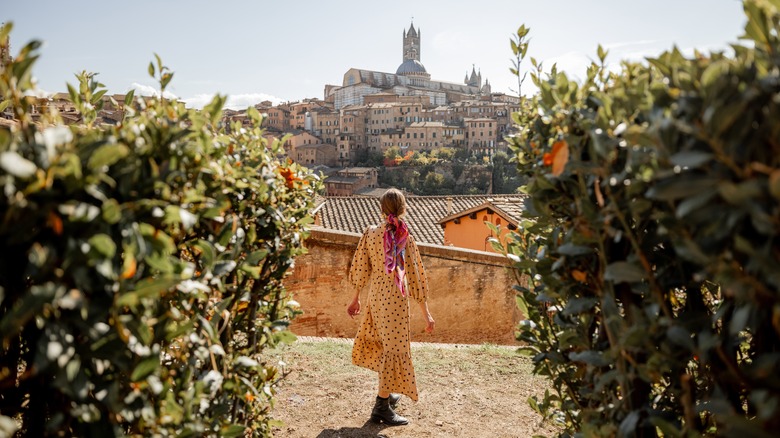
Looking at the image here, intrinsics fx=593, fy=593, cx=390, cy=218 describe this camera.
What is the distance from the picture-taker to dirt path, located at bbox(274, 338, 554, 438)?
3998mm

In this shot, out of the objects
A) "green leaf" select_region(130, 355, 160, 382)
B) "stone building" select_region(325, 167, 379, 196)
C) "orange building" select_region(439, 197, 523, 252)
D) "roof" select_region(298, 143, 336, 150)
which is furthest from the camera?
"roof" select_region(298, 143, 336, 150)

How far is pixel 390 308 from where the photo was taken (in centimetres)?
421

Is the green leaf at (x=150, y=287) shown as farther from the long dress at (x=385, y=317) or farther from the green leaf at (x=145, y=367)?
the long dress at (x=385, y=317)

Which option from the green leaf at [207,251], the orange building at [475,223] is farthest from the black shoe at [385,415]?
the orange building at [475,223]

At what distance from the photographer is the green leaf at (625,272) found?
1.57 metres

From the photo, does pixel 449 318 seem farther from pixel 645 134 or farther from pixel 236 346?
pixel 645 134

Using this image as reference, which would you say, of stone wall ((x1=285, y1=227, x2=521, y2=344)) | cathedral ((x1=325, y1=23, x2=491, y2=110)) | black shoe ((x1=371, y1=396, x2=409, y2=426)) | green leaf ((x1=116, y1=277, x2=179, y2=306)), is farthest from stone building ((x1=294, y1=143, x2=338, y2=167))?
green leaf ((x1=116, y1=277, x2=179, y2=306))

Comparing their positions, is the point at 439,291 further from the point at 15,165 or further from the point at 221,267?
the point at 15,165

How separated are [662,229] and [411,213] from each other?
1851cm

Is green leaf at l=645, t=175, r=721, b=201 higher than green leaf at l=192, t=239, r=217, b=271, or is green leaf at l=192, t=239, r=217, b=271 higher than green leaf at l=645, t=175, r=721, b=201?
green leaf at l=645, t=175, r=721, b=201

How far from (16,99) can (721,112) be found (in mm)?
1515

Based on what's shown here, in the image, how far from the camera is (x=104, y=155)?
1281 mm

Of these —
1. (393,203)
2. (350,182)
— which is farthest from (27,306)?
(350,182)

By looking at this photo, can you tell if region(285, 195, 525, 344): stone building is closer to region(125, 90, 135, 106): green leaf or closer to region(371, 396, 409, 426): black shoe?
Result: region(371, 396, 409, 426): black shoe
